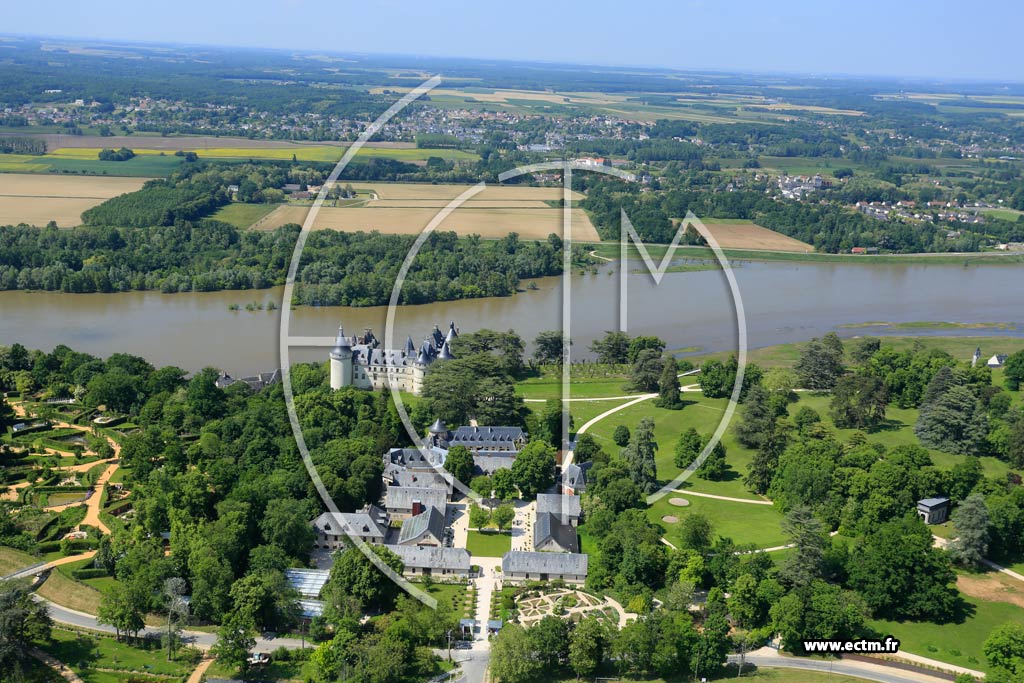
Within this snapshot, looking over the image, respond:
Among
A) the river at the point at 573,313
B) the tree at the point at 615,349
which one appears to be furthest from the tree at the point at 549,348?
the river at the point at 573,313

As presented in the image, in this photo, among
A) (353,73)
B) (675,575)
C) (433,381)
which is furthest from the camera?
(353,73)

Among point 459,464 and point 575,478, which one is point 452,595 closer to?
point 459,464

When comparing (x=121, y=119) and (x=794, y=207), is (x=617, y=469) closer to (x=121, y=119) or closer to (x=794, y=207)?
(x=794, y=207)

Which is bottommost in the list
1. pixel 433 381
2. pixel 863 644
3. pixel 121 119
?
pixel 863 644

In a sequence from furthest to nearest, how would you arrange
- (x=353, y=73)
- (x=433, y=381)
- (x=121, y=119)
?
(x=353, y=73) < (x=121, y=119) < (x=433, y=381)

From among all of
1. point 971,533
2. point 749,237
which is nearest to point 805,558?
point 971,533

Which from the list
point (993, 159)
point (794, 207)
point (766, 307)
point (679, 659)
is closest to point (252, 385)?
point (679, 659)

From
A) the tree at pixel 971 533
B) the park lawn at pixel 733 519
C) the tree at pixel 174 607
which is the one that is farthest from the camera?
the park lawn at pixel 733 519

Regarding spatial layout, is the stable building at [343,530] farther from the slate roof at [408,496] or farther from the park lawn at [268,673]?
the park lawn at [268,673]
